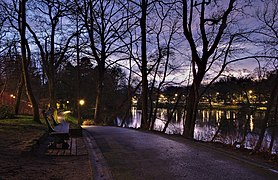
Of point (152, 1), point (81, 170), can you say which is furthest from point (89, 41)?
point (81, 170)

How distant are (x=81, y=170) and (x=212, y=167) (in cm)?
292

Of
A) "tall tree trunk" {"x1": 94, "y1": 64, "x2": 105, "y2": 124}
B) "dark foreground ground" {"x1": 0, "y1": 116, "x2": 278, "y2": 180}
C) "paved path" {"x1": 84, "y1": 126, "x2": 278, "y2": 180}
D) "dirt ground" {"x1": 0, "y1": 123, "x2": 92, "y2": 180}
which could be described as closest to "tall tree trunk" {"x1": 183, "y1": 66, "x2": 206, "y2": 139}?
"paved path" {"x1": 84, "y1": 126, "x2": 278, "y2": 180}

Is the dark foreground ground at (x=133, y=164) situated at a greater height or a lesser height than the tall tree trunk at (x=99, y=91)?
lesser

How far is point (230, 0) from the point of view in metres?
14.9

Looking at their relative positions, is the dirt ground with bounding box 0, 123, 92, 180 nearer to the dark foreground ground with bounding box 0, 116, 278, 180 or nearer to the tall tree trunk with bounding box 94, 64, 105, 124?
the dark foreground ground with bounding box 0, 116, 278, 180

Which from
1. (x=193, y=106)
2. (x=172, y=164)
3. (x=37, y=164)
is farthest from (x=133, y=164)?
(x=193, y=106)

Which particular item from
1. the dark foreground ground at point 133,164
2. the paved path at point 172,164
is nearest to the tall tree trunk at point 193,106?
the paved path at point 172,164

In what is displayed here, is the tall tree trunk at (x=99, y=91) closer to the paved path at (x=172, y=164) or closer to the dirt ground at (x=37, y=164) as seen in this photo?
the paved path at (x=172, y=164)

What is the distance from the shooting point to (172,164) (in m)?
6.57

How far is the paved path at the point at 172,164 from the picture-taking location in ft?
18.5

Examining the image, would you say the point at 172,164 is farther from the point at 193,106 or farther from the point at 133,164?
the point at 193,106

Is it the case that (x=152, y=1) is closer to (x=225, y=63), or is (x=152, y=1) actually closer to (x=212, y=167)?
(x=225, y=63)

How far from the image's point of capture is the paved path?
563 cm

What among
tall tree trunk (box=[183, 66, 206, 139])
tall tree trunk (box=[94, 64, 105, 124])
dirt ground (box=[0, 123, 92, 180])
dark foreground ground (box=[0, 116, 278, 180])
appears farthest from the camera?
tall tree trunk (box=[94, 64, 105, 124])
